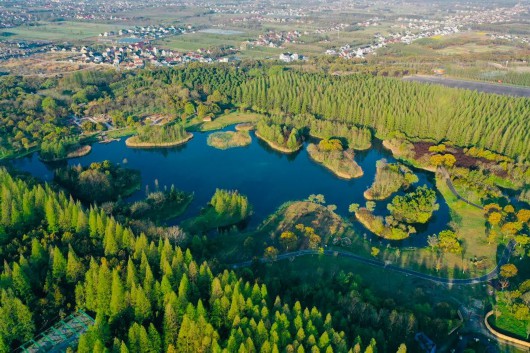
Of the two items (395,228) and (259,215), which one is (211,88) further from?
(395,228)

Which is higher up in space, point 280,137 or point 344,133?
point 344,133

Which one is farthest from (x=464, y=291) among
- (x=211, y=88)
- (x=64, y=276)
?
(x=211, y=88)

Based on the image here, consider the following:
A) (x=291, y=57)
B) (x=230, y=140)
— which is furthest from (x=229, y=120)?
(x=291, y=57)

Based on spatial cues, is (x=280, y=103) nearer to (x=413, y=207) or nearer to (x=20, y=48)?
(x=413, y=207)

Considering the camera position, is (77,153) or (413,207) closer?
(413,207)

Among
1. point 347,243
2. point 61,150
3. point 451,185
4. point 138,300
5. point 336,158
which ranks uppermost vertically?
point 138,300

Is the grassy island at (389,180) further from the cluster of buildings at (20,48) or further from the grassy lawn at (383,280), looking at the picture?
the cluster of buildings at (20,48)

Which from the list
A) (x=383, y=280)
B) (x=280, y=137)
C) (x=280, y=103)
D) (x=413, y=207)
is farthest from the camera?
(x=280, y=103)

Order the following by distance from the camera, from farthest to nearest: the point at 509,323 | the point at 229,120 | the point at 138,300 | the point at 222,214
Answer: the point at 229,120
the point at 222,214
the point at 509,323
the point at 138,300

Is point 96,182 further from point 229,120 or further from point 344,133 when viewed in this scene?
point 344,133
